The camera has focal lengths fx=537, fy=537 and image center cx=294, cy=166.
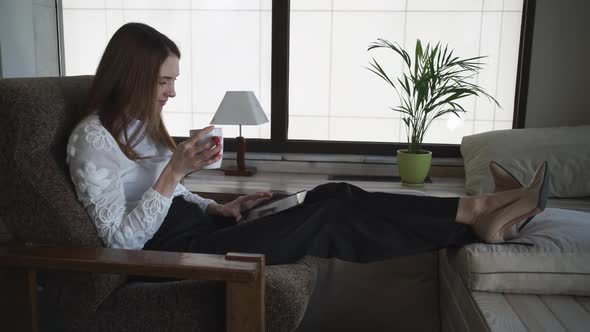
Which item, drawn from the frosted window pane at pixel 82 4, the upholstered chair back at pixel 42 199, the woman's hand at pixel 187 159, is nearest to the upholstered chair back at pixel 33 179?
the upholstered chair back at pixel 42 199

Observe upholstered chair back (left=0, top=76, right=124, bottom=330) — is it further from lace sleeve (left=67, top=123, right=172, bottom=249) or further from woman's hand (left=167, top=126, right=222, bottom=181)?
woman's hand (left=167, top=126, right=222, bottom=181)

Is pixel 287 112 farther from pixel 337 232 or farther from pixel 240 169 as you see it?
pixel 337 232

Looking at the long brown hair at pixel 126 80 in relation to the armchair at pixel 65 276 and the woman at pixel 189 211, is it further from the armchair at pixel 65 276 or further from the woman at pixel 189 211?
the armchair at pixel 65 276

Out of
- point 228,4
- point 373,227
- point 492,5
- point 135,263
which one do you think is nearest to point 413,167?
point 492,5

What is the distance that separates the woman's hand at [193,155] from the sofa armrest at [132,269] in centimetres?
29

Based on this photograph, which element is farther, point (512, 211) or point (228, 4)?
point (228, 4)

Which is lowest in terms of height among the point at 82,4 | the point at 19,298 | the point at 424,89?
the point at 19,298

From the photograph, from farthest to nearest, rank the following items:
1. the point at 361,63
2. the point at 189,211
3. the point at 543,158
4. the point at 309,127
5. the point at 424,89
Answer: the point at 309,127 < the point at 361,63 < the point at 424,89 < the point at 543,158 < the point at 189,211

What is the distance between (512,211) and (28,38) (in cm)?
272

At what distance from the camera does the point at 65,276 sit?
142 cm

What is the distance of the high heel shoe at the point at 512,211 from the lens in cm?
163

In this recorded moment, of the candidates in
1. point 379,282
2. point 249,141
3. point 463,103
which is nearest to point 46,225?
point 379,282

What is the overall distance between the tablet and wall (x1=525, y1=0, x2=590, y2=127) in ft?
5.78

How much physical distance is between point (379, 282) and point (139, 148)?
41.2 inches
